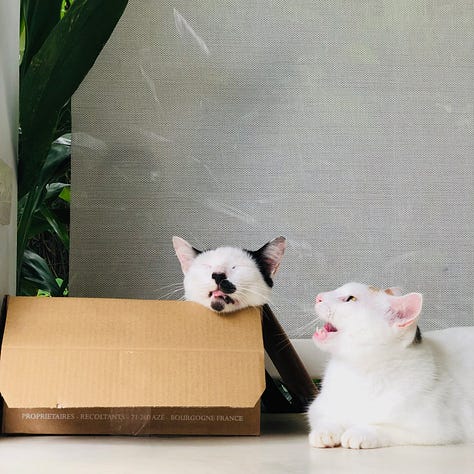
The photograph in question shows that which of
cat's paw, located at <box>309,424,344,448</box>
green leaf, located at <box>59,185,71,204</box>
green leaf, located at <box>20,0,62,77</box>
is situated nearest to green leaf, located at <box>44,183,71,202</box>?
green leaf, located at <box>59,185,71,204</box>

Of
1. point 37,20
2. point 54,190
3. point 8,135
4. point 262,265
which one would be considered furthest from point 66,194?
point 262,265

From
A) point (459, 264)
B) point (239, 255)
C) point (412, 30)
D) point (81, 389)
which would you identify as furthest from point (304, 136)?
point (81, 389)

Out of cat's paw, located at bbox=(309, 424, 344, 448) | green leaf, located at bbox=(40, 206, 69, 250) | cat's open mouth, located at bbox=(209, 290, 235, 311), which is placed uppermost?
green leaf, located at bbox=(40, 206, 69, 250)

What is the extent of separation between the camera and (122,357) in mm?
981

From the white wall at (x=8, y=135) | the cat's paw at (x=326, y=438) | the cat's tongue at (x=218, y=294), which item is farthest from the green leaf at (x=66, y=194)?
the cat's paw at (x=326, y=438)

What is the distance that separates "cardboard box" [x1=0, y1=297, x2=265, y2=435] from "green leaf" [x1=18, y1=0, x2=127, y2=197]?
0.33 meters

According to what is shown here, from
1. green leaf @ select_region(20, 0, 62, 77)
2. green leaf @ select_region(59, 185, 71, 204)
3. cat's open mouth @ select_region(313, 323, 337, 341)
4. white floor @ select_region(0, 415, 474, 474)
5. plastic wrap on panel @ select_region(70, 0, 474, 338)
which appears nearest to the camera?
white floor @ select_region(0, 415, 474, 474)

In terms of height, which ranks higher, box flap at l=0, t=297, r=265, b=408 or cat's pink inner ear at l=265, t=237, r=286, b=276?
cat's pink inner ear at l=265, t=237, r=286, b=276

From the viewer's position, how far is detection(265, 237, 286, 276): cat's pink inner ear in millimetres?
1160

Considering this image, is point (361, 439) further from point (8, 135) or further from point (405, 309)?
point (8, 135)

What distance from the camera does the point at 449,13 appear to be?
1750 millimetres

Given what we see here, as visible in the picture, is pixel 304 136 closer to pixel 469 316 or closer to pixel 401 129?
pixel 401 129

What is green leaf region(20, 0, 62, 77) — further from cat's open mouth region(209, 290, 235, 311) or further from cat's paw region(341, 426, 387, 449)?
cat's paw region(341, 426, 387, 449)

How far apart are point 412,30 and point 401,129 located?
238 mm
